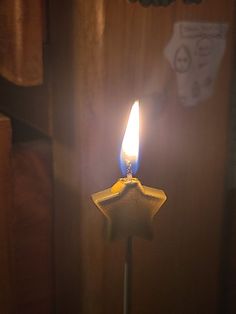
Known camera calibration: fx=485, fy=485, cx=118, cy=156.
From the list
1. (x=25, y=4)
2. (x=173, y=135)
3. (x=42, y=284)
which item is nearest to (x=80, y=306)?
(x=42, y=284)

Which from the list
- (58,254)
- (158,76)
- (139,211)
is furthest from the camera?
(58,254)

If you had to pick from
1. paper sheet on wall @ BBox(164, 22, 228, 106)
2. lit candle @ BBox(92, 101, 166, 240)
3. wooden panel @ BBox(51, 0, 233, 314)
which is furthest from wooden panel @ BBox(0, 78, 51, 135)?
lit candle @ BBox(92, 101, 166, 240)

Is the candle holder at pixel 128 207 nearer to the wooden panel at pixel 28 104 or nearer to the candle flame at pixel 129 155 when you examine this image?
the candle flame at pixel 129 155

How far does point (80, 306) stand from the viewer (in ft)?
3.92

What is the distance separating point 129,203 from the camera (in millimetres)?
763

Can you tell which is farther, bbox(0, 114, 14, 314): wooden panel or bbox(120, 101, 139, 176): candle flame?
bbox(0, 114, 14, 314): wooden panel

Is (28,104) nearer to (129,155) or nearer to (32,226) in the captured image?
(32,226)

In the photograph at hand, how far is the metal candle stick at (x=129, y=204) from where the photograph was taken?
2.49ft

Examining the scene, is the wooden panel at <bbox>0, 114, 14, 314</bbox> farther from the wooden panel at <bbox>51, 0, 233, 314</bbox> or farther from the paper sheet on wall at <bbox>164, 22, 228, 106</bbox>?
the paper sheet on wall at <bbox>164, 22, 228, 106</bbox>

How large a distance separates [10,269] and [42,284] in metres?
0.11

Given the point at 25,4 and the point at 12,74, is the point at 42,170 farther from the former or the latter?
the point at 25,4

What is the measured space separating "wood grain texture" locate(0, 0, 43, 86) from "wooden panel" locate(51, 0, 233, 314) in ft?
0.23

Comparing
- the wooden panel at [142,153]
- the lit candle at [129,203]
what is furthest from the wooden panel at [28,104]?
the lit candle at [129,203]

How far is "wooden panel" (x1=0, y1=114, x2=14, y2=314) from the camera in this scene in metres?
1.08
